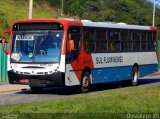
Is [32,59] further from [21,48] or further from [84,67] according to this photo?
[84,67]

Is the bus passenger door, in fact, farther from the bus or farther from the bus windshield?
the bus windshield

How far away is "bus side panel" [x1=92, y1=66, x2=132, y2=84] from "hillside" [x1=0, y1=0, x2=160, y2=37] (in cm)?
2634

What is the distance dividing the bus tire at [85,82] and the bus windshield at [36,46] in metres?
1.98

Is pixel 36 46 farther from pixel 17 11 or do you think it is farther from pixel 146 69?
pixel 17 11

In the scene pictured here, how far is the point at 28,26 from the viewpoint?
20.8 metres

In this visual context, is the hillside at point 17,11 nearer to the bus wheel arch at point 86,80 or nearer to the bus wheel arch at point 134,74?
the bus wheel arch at point 134,74

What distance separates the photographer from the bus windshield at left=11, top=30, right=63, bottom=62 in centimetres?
2009

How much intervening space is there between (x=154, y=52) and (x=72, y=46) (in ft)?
30.9

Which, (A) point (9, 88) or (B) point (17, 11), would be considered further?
(B) point (17, 11)

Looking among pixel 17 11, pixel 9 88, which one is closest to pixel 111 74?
pixel 9 88

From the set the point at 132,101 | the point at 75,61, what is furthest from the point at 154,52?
the point at 132,101

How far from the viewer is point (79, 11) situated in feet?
247

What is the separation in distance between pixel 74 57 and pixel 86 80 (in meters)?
1.37

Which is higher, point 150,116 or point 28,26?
point 28,26
